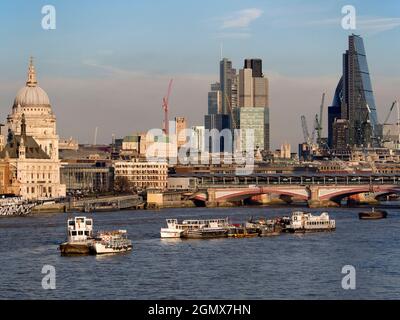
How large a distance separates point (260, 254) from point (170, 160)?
304 feet

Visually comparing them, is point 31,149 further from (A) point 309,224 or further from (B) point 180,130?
(B) point 180,130

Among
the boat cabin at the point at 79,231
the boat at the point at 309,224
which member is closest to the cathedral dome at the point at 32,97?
the boat at the point at 309,224

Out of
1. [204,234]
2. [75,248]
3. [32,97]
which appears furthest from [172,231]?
[32,97]

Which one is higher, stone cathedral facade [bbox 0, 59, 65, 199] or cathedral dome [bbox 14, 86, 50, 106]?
cathedral dome [bbox 14, 86, 50, 106]

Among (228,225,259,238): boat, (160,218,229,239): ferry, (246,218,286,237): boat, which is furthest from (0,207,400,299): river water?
(228,225,259,238): boat

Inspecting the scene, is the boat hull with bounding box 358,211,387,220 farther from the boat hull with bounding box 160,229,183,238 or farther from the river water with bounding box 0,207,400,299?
the boat hull with bounding box 160,229,183,238

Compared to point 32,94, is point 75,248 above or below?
below

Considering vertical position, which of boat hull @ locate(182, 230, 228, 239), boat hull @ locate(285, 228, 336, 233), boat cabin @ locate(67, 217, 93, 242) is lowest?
boat hull @ locate(285, 228, 336, 233)

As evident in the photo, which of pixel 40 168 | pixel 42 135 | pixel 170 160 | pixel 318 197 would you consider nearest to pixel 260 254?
pixel 318 197

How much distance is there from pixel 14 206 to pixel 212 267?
3143cm

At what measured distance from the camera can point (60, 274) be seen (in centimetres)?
3014

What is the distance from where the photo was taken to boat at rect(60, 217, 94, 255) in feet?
119

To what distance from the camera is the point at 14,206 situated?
6144 cm

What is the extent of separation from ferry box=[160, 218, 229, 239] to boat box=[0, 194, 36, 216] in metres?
17.5
